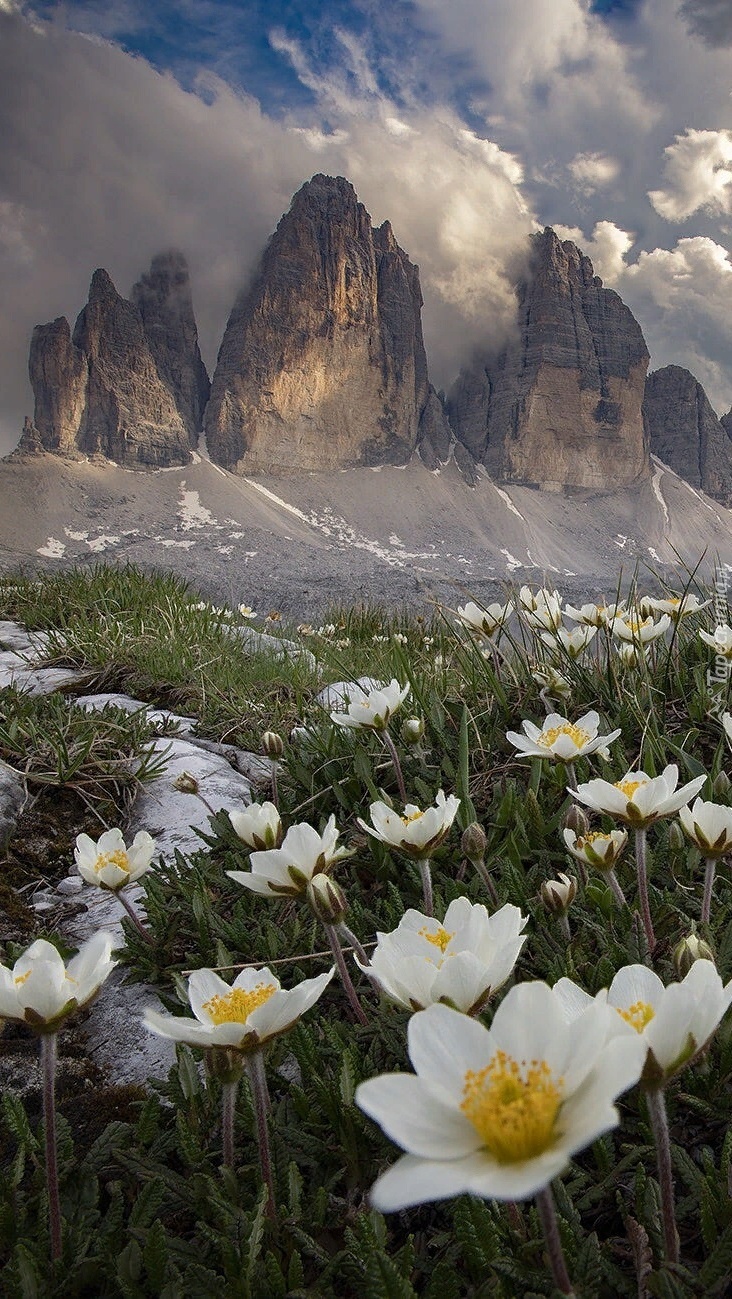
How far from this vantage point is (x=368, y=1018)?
158cm

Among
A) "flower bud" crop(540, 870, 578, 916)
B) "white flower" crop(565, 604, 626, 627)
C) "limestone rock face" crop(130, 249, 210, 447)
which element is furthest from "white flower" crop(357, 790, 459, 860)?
"limestone rock face" crop(130, 249, 210, 447)

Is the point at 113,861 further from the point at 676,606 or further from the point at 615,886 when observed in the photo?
the point at 676,606

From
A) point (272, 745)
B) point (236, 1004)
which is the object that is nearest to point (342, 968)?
point (236, 1004)

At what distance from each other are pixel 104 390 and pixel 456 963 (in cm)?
12786

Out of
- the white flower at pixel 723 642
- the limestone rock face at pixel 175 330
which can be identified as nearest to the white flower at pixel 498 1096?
the white flower at pixel 723 642

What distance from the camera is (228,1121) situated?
3.84ft

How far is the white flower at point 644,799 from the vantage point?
1.38m

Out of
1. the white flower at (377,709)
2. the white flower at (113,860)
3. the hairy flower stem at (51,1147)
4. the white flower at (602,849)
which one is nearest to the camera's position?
the hairy flower stem at (51,1147)

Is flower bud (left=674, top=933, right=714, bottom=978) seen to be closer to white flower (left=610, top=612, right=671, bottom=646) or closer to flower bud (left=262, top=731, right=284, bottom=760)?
flower bud (left=262, top=731, right=284, bottom=760)

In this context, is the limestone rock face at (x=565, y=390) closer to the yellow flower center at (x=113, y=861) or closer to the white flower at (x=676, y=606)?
the white flower at (x=676, y=606)

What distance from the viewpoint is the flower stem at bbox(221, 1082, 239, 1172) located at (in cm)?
113

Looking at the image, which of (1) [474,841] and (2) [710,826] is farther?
(1) [474,841]

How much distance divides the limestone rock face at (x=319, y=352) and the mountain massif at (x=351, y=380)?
0.80 ft

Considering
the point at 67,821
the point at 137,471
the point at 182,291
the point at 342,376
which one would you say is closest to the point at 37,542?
the point at 137,471
